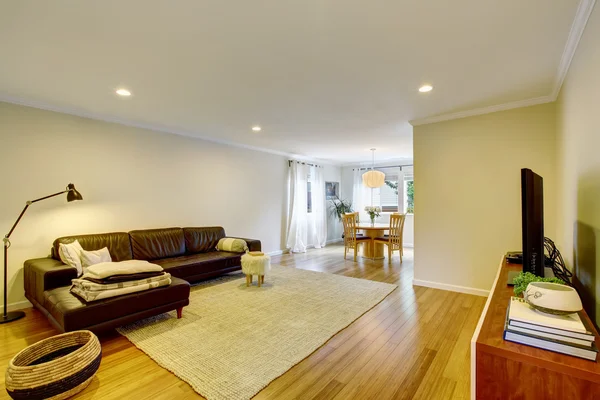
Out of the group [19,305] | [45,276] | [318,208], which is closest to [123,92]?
[45,276]

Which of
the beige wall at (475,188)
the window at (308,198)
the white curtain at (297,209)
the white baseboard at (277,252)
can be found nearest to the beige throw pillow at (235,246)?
the white baseboard at (277,252)

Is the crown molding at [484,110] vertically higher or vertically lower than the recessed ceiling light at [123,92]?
higher

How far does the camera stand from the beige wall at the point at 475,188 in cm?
325

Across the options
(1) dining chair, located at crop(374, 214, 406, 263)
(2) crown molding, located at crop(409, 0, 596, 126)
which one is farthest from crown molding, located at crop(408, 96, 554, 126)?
(1) dining chair, located at crop(374, 214, 406, 263)

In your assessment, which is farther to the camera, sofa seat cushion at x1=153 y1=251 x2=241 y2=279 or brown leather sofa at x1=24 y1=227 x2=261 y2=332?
sofa seat cushion at x1=153 y1=251 x2=241 y2=279

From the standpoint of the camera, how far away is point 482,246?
355 centimetres

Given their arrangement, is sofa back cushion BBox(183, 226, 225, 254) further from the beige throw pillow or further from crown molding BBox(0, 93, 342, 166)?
crown molding BBox(0, 93, 342, 166)

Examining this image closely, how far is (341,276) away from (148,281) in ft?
9.40

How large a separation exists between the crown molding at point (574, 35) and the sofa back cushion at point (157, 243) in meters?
4.78

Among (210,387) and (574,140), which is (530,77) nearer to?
(574,140)

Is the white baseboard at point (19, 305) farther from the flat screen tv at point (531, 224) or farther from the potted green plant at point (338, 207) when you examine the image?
the potted green plant at point (338, 207)

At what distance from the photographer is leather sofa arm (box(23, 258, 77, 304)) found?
8.70 feet

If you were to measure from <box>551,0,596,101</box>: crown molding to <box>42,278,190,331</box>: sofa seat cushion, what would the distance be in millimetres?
3717

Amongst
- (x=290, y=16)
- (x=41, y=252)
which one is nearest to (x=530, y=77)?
(x=290, y=16)
